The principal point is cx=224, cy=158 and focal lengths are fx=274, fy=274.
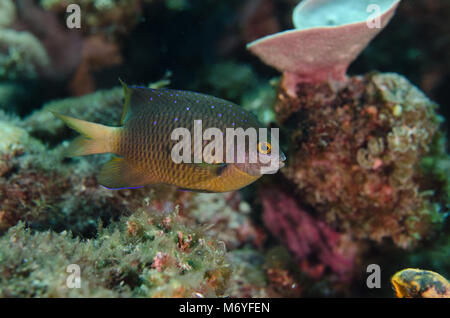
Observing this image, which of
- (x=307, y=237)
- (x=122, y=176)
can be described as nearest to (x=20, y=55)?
(x=122, y=176)

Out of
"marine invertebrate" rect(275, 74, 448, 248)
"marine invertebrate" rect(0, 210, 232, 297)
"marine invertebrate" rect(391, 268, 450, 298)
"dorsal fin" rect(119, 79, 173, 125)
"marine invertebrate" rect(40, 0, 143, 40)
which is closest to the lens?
"marine invertebrate" rect(0, 210, 232, 297)

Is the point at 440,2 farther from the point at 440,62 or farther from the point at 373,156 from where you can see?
the point at 373,156

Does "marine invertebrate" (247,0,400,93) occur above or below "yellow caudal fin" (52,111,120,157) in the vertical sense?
above

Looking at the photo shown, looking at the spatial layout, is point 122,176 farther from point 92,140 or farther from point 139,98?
point 139,98

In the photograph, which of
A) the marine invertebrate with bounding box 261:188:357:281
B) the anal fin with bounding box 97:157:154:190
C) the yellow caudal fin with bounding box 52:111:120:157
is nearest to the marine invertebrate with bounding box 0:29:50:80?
the yellow caudal fin with bounding box 52:111:120:157

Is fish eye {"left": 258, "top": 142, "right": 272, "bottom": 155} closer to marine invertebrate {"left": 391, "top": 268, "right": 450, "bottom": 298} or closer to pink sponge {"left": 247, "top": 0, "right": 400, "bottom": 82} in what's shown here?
pink sponge {"left": 247, "top": 0, "right": 400, "bottom": 82}

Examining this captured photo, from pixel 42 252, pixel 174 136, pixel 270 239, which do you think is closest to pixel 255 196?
pixel 270 239
